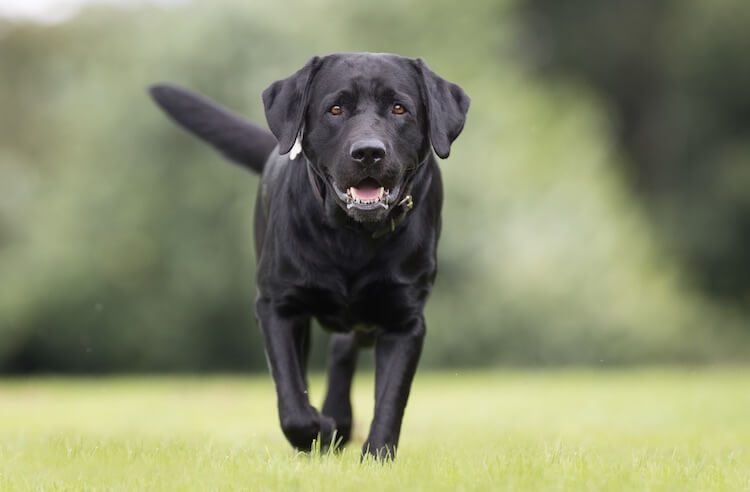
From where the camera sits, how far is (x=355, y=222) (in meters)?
4.23

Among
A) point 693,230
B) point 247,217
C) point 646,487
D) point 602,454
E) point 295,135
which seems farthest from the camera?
point 693,230

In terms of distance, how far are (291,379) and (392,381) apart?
35 centimetres

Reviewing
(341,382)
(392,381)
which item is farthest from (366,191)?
(341,382)

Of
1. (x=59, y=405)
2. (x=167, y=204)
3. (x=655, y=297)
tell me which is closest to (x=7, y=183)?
(x=167, y=204)

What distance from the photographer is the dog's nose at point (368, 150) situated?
3887mm

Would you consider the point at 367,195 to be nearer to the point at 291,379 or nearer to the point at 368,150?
the point at 368,150

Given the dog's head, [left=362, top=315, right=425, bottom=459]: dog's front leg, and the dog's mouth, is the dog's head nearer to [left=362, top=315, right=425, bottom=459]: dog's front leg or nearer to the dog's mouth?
the dog's mouth

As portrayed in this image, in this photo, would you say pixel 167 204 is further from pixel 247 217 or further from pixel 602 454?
Result: pixel 602 454

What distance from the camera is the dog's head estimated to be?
13.0 ft

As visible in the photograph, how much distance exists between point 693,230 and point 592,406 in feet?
41.7

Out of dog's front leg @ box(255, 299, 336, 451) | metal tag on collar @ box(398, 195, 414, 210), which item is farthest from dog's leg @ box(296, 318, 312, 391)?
metal tag on collar @ box(398, 195, 414, 210)

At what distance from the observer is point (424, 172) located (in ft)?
14.3

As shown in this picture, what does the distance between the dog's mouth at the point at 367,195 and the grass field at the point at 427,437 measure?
818 mm

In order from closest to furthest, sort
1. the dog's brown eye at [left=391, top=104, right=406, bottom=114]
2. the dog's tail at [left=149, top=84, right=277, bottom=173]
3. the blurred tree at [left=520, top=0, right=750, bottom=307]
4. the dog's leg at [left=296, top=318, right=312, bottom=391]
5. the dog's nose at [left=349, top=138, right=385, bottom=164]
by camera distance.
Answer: the dog's nose at [left=349, top=138, right=385, bottom=164] → the dog's brown eye at [left=391, top=104, right=406, bottom=114] → the dog's leg at [left=296, top=318, right=312, bottom=391] → the dog's tail at [left=149, top=84, right=277, bottom=173] → the blurred tree at [left=520, top=0, right=750, bottom=307]
